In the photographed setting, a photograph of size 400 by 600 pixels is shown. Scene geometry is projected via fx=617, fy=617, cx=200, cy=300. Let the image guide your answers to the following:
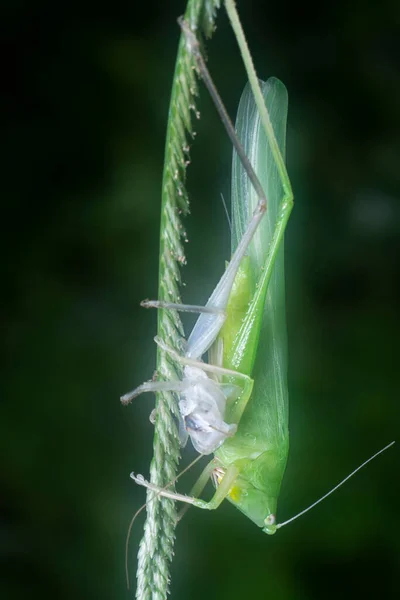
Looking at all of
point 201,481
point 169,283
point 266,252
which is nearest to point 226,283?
point 266,252

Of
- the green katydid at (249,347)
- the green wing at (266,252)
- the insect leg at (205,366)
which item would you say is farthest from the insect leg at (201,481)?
the insect leg at (205,366)

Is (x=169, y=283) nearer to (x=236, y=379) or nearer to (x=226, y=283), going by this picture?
(x=226, y=283)

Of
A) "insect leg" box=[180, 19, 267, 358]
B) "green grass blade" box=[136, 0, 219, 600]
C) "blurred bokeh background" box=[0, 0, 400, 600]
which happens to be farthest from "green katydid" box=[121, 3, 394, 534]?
"blurred bokeh background" box=[0, 0, 400, 600]

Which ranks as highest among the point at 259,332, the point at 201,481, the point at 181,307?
the point at 181,307

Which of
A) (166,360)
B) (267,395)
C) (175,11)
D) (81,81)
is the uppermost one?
(175,11)

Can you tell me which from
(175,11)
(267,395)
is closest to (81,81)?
(175,11)

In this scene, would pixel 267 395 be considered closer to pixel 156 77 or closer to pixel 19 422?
pixel 19 422

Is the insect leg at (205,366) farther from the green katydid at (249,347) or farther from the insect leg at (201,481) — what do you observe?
the insect leg at (201,481)

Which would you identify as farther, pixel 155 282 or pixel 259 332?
pixel 155 282
